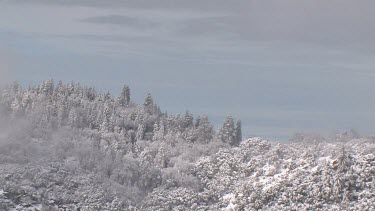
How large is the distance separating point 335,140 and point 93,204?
166ft

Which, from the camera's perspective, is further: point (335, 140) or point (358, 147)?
point (335, 140)

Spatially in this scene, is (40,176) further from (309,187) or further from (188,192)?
(309,187)

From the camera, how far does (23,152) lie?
18075cm

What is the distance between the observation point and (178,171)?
597ft

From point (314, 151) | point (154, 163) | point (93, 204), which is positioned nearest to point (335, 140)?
point (314, 151)

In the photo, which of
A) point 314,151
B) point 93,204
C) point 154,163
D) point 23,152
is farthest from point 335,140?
point 23,152

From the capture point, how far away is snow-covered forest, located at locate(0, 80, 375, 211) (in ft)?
518

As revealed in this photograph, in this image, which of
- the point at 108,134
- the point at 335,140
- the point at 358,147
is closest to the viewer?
the point at 358,147

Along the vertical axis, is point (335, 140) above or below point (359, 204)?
above

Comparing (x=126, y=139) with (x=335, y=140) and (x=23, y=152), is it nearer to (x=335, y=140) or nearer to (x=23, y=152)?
(x=23, y=152)

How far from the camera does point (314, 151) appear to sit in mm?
167625

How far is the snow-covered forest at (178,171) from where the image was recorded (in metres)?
158

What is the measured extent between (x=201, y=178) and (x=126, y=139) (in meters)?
26.4

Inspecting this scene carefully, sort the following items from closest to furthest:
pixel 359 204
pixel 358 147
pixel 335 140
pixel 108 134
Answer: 1. pixel 359 204
2. pixel 358 147
3. pixel 335 140
4. pixel 108 134
